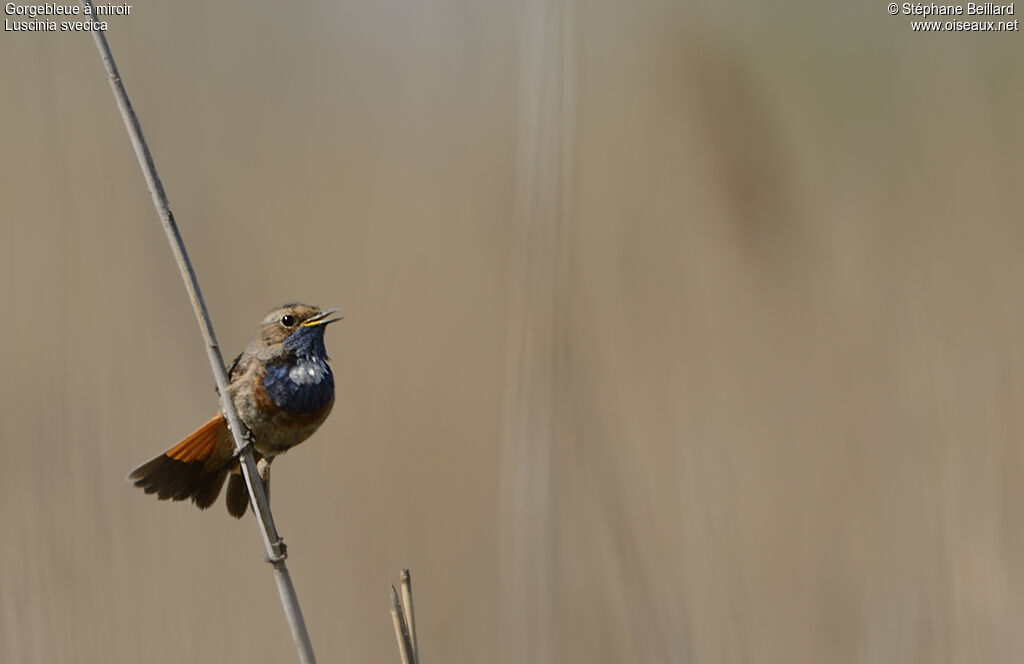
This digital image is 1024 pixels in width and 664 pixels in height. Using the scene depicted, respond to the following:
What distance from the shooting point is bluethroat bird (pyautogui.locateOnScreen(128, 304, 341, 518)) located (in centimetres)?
225

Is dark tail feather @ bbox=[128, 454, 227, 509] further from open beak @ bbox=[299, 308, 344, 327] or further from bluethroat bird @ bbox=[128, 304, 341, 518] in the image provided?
open beak @ bbox=[299, 308, 344, 327]

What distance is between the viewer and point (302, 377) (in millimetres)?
2381

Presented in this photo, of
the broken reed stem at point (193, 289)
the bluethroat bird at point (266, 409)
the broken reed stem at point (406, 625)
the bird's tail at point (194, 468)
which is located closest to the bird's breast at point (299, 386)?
the bluethroat bird at point (266, 409)

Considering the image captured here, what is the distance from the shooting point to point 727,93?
88.9 inches

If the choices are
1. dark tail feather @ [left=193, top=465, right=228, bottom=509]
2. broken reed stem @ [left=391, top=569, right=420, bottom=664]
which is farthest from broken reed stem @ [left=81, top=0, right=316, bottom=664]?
dark tail feather @ [left=193, top=465, right=228, bottom=509]

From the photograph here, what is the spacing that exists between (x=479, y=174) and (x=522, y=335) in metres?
1.72

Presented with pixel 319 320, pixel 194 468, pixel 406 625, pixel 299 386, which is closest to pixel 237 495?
pixel 194 468

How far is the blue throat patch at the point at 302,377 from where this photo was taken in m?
2.34

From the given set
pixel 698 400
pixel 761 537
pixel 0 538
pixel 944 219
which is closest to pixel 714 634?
pixel 761 537

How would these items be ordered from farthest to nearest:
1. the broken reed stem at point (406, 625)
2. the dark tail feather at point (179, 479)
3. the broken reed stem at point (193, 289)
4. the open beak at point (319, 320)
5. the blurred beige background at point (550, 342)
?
the blurred beige background at point (550, 342)
the open beak at point (319, 320)
the dark tail feather at point (179, 479)
the broken reed stem at point (193, 289)
the broken reed stem at point (406, 625)

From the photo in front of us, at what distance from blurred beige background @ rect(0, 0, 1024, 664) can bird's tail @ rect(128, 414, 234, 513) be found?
511mm

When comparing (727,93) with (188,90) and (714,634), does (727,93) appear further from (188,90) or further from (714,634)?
(188,90)

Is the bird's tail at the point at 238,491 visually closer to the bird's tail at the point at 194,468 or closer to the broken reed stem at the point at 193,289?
the bird's tail at the point at 194,468

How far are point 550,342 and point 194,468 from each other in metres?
0.89
